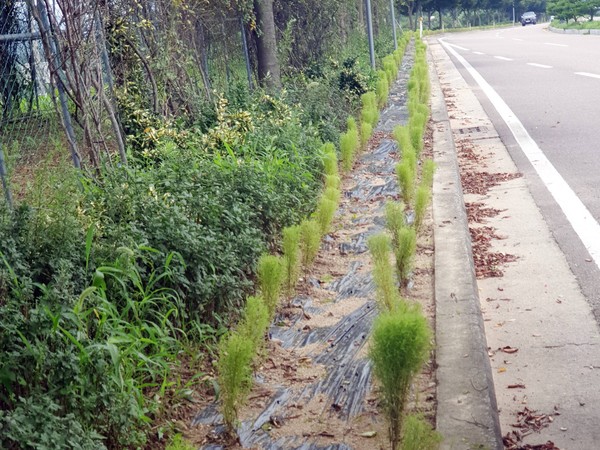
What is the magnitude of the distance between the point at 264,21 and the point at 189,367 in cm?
834

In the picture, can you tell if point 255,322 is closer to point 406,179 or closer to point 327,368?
point 327,368

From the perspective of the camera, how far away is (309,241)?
4.96m

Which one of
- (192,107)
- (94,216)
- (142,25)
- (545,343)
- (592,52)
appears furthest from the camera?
(592,52)

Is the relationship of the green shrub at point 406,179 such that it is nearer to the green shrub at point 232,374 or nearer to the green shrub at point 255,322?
the green shrub at point 255,322

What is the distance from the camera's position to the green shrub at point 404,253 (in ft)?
14.7

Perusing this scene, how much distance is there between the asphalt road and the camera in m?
5.54

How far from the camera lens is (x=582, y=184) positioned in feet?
23.0

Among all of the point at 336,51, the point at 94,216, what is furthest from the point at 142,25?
the point at 336,51

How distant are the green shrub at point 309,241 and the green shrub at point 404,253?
1.90 ft

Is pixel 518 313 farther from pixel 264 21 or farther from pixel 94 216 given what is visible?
pixel 264 21

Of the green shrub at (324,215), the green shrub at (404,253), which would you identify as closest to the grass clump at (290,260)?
the green shrub at (404,253)

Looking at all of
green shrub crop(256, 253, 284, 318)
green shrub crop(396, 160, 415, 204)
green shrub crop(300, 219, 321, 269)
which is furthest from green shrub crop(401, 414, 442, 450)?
green shrub crop(396, 160, 415, 204)

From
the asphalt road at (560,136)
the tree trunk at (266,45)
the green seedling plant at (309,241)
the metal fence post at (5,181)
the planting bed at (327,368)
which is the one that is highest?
the tree trunk at (266,45)

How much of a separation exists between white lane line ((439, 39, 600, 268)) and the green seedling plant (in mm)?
1727
